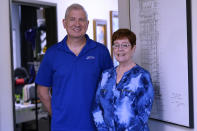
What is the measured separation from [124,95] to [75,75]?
41 cm

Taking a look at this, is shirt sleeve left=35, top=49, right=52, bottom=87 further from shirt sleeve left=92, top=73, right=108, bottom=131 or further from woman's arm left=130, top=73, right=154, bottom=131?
woman's arm left=130, top=73, right=154, bottom=131

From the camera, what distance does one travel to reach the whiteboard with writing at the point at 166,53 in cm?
147

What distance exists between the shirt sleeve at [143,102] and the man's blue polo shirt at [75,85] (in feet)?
1.28

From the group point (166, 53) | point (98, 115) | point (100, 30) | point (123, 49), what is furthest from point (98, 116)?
point (100, 30)

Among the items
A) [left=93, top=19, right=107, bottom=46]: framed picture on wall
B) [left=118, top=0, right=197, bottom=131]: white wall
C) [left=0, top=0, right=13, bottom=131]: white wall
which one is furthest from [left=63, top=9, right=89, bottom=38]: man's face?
[left=93, top=19, right=107, bottom=46]: framed picture on wall

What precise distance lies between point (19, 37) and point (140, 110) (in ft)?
18.6

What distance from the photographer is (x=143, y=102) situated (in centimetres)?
142

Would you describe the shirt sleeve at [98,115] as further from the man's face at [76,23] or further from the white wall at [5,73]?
the white wall at [5,73]

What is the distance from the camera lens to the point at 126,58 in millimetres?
1500

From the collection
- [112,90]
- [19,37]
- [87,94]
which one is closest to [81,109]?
[87,94]

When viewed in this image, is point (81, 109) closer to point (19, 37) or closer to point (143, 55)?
point (143, 55)

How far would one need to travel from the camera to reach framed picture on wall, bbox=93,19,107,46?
165 inches

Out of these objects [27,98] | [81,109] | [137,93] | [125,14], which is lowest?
[27,98]

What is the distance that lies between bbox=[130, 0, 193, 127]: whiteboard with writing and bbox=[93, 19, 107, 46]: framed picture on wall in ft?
7.93
